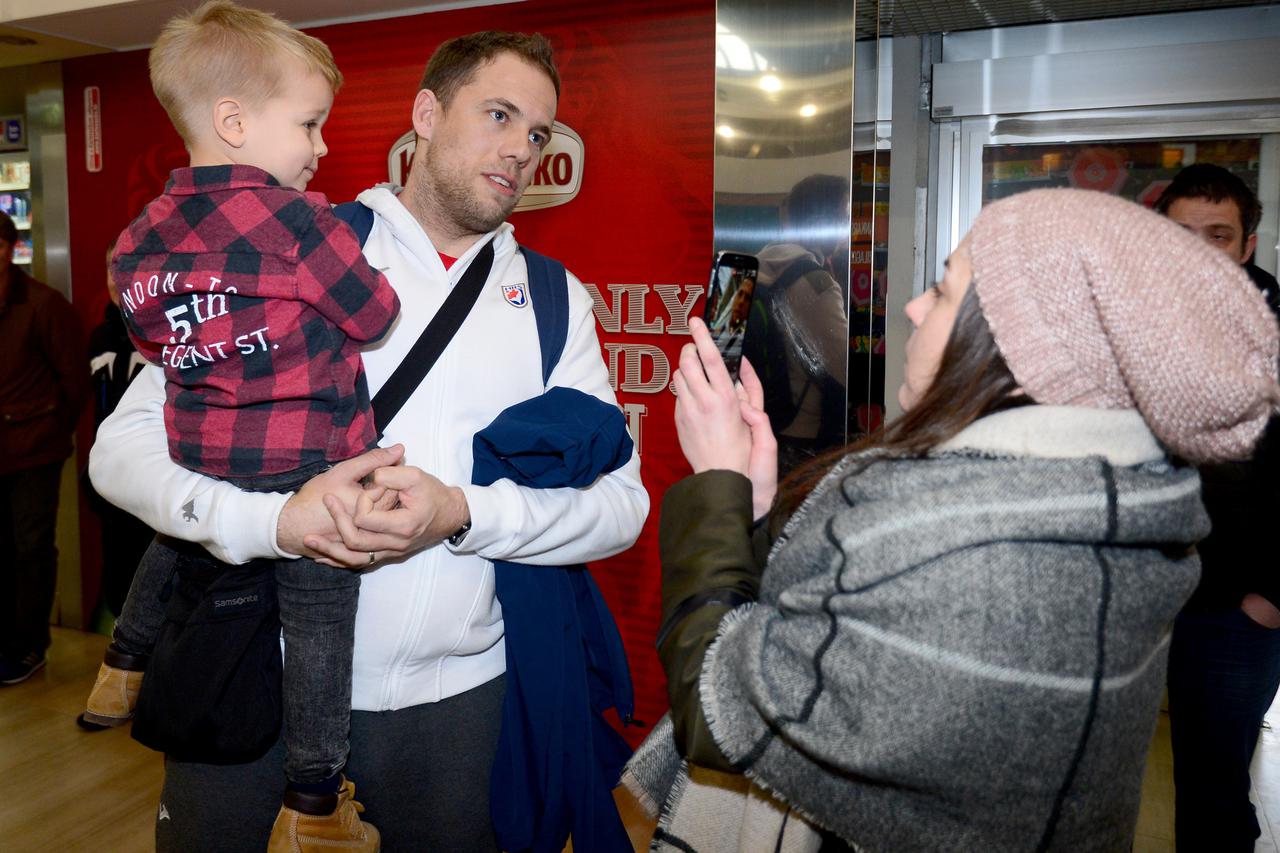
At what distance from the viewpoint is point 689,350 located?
133cm

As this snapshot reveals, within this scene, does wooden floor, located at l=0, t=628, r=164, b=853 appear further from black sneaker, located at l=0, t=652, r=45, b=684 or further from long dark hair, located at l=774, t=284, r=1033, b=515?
long dark hair, located at l=774, t=284, r=1033, b=515

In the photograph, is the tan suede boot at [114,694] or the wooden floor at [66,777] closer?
the tan suede boot at [114,694]

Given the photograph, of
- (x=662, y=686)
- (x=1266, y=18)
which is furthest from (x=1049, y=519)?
(x=1266, y=18)

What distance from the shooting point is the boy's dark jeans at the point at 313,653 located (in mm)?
1456

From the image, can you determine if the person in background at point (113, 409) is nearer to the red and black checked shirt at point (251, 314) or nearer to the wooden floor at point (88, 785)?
the wooden floor at point (88, 785)

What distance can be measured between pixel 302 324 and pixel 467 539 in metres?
0.43

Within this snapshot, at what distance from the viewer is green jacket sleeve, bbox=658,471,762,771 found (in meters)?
1.10

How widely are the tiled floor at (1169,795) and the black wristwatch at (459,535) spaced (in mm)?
2460

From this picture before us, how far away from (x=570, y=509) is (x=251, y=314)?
0.59 m

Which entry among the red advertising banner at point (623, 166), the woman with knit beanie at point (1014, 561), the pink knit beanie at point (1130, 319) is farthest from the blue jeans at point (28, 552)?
the pink knit beanie at point (1130, 319)

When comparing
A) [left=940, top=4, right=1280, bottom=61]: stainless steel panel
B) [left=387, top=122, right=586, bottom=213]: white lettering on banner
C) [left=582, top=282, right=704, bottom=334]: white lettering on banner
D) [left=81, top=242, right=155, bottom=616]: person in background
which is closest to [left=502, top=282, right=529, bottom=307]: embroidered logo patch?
[left=582, top=282, right=704, bottom=334]: white lettering on banner

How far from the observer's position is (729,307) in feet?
4.46

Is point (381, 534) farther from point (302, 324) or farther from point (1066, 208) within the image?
point (1066, 208)

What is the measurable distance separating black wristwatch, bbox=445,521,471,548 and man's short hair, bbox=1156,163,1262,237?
2104mm
